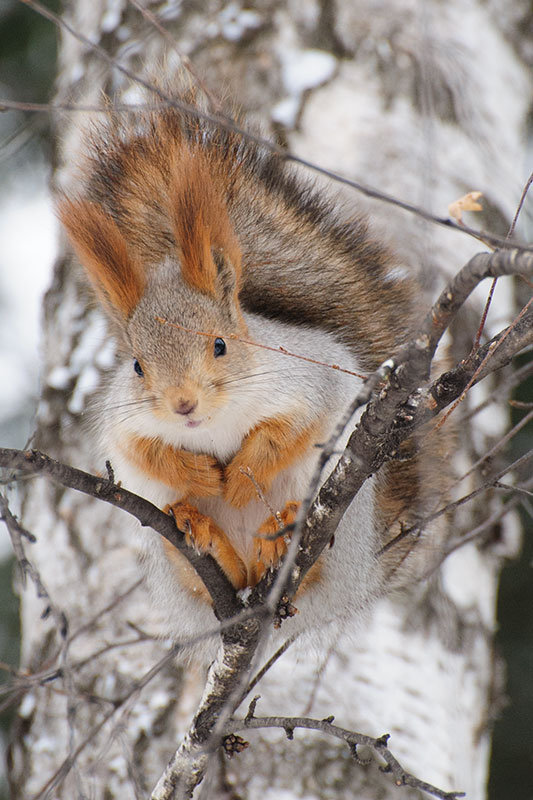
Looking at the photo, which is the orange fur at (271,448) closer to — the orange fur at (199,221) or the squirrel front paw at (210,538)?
the squirrel front paw at (210,538)

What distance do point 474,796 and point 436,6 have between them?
162 centimetres

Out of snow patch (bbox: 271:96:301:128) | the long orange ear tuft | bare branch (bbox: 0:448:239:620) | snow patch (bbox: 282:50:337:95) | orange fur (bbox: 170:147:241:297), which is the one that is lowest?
bare branch (bbox: 0:448:239:620)

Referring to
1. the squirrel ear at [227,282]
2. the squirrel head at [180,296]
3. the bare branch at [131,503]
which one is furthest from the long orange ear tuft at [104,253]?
the bare branch at [131,503]

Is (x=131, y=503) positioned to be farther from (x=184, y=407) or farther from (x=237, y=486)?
(x=237, y=486)

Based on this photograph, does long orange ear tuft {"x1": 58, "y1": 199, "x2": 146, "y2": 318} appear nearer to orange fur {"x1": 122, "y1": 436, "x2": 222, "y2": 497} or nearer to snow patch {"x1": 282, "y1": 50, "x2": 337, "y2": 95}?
orange fur {"x1": 122, "y1": 436, "x2": 222, "y2": 497}

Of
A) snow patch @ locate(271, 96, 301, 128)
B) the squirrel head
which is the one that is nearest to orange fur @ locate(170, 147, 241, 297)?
the squirrel head

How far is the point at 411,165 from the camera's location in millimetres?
1674

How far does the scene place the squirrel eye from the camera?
3.91 ft

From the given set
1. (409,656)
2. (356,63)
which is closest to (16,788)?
(409,656)

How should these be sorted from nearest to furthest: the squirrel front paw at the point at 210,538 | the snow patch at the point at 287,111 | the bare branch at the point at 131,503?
the bare branch at the point at 131,503 → the squirrel front paw at the point at 210,538 → the snow patch at the point at 287,111

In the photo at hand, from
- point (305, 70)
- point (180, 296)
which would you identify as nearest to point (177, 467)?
point (180, 296)

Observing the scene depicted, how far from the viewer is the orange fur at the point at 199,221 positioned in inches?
43.1

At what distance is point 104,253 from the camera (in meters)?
1.17

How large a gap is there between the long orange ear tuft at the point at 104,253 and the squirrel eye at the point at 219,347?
15cm
